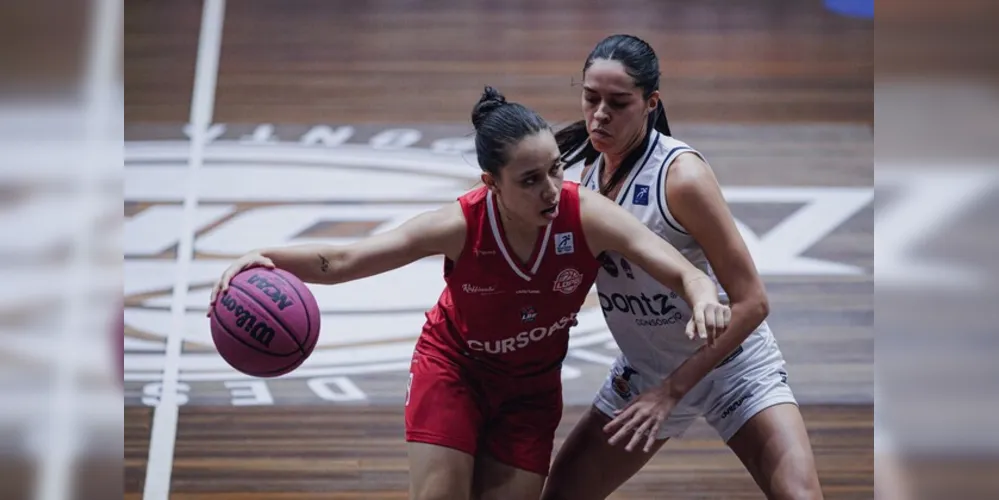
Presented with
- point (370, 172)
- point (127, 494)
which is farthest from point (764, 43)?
point (127, 494)

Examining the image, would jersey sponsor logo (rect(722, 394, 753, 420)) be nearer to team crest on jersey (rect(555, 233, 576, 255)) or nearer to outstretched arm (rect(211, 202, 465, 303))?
team crest on jersey (rect(555, 233, 576, 255))

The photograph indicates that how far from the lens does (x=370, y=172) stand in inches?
247

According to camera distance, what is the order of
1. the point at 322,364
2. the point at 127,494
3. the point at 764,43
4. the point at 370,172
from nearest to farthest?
the point at 127,494 → the point at 322,364 → the point at 370,172 → the point at 764,43

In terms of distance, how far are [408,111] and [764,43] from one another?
257 centimetres

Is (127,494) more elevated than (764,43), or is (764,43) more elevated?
(764,43)

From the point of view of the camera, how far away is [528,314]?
9.72ft

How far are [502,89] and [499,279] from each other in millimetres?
4158

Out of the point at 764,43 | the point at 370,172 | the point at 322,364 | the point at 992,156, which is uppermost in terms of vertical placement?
the point at 764,43

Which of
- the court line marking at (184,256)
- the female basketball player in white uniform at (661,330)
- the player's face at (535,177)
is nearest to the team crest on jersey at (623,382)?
the female basketball player in white uniform at (661,330)

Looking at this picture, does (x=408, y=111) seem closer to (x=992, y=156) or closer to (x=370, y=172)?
(x=370, y=172)

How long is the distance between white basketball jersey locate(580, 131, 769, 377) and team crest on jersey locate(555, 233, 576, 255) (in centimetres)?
15

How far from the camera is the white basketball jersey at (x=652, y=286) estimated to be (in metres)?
3.01

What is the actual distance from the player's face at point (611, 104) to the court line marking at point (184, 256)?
2.21 metres

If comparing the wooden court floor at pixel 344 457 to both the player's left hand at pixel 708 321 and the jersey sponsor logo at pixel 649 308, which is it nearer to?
the jersey sponsor logo at pixel 649 308
